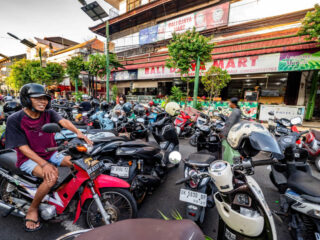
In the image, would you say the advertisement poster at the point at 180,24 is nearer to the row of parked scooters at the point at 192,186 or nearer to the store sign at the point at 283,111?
the store sign at the point at 283,111

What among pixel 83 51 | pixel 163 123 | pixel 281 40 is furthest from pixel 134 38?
pixel 163 123

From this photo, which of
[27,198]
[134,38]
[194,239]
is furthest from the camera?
[134,38]

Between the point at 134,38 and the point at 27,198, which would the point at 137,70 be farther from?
the point at 27,198

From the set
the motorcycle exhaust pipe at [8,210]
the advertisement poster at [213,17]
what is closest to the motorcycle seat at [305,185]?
the motorcycle exhaust pipe at [8,210]

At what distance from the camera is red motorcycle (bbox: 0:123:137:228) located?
1847 millimetres

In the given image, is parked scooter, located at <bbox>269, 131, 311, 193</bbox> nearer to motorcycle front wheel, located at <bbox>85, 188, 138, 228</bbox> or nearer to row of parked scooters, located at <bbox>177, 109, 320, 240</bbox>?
row of parked scooters, located at <bbox>177, 109, 320, 240</bbox>

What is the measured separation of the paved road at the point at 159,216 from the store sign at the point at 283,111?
6.63 m

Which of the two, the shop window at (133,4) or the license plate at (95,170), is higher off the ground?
the shop window at (133,4)

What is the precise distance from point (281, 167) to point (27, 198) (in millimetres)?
4026

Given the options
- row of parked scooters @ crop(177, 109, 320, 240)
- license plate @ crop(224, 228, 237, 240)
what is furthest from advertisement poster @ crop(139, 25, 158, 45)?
license plate @ crop(224, 228, 237, 240)

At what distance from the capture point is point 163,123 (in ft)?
13.0

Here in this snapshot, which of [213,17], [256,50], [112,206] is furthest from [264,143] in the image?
[213,17]

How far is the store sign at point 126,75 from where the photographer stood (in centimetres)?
1464

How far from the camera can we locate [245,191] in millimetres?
1365
